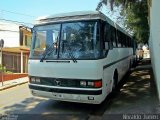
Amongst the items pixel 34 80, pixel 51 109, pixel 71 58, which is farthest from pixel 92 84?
pixel 34 80

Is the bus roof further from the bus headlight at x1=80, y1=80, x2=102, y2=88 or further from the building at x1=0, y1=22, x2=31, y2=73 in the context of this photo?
the building at x1=0, y1=22, x2=31, y2=73

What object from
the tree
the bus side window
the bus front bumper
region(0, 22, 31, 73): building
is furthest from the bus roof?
region(0, 22, 31, 73): building

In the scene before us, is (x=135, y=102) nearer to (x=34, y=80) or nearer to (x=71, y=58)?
(x=71, y=58)

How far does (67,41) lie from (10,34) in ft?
83.9

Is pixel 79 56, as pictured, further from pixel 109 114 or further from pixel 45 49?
pixel 109 114

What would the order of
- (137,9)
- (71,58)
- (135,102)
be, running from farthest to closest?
(137,9) → (135,102) → (71,58)

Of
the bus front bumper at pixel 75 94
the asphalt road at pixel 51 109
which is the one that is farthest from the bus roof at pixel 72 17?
the asphalt road at pixel 51 109

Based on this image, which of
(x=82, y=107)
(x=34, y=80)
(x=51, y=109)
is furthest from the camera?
(x=82, y=107)

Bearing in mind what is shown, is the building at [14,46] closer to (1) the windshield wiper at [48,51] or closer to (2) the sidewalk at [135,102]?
(2) the sidewalk at [135,102]

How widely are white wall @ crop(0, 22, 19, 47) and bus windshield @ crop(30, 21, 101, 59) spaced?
78.1ft

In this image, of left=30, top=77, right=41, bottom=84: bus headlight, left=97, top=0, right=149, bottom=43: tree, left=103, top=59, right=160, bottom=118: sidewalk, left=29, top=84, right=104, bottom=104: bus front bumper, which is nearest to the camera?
left=29, top=84, right=104, bottom=104: bus front bumper

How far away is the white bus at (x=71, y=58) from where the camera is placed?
8.41 m

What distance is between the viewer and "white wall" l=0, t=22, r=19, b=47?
33094 millimetres

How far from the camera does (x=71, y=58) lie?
8.63m
